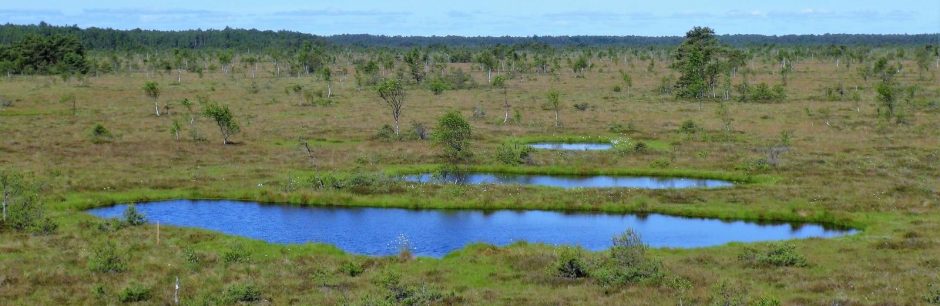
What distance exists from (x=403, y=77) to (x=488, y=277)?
420 feet

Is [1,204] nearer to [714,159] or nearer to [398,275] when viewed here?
[398,275]

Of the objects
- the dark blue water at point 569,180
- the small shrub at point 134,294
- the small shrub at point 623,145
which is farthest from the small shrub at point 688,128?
the small shrub at point 134,294

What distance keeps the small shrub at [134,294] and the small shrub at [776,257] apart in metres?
25.5

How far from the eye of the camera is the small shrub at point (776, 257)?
37.9 meters

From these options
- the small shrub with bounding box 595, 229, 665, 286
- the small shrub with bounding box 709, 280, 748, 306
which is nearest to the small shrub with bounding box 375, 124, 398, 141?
the small shrub with bounding box 595, 229, 665, 286

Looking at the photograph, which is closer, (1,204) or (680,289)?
(680,289)

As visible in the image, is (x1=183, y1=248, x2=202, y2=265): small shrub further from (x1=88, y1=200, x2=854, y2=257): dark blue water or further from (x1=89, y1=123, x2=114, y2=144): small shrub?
(x1=89, y1=123, x2=114, y2=144): small shrub

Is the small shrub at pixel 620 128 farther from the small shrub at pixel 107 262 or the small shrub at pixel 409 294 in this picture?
the small shrub at pixel 107 262

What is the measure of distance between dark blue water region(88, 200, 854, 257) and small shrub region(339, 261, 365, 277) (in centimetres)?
486

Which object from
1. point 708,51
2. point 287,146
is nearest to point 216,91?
point 287,146

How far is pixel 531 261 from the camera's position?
1543 inches

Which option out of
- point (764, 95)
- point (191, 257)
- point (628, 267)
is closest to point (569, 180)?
point (628, 267)

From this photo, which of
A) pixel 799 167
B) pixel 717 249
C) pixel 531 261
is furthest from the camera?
pixel 799 167

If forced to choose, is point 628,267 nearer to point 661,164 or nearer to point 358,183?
point 358,183
